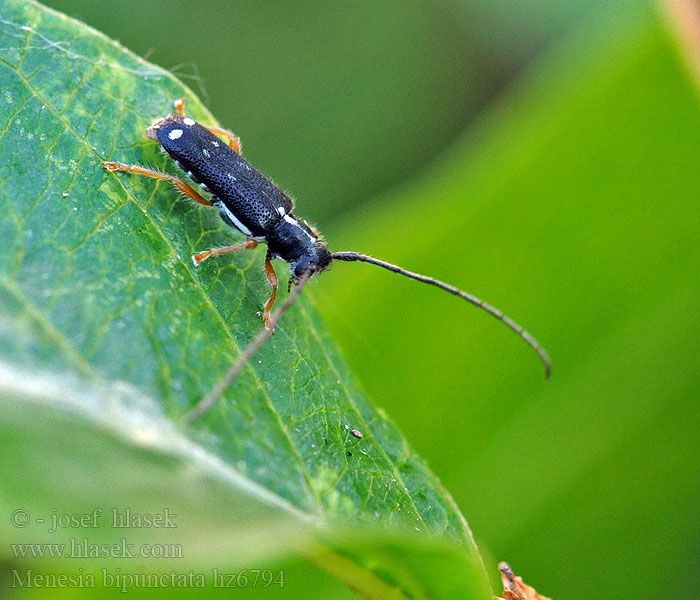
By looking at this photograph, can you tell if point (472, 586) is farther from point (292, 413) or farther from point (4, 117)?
point (4, 117)

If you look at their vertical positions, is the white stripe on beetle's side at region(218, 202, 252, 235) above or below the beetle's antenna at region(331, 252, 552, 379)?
below

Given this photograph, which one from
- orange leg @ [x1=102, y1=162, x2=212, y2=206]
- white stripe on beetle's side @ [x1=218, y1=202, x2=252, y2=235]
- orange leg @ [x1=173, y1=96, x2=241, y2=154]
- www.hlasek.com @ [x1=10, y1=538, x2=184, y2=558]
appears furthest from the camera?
white stripe on beetle's side @ [x1=218, y1=202, x2=252, y2=235]

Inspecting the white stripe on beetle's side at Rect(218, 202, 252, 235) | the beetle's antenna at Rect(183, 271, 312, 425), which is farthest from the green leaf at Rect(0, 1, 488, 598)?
the white stripe on beetle's side at Rect(218, 202, 252, 235)

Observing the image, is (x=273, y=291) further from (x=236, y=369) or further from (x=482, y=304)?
(x=236, y=369)

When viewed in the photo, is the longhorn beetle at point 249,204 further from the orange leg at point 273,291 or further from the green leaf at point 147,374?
the green leaf at point 147,374

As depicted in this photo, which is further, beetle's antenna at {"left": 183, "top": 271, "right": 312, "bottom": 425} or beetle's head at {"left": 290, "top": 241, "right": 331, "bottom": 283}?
beetle's head at {"left": 290, "top": 241, "right": 331, "bottom": 283}

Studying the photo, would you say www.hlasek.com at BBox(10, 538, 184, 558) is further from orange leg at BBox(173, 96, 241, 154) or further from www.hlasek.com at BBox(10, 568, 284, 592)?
orange leg at BBox(173, 96, 241, 154)

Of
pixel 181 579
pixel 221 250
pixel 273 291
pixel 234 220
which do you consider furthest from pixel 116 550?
pixel 234 220

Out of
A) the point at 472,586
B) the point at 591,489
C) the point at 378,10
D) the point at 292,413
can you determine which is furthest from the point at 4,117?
the point at 378,10
